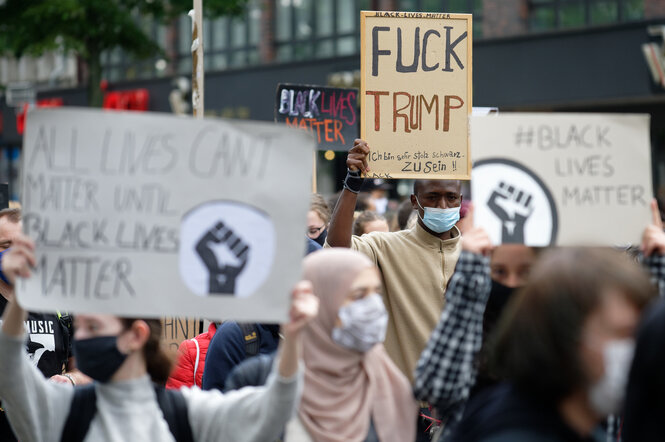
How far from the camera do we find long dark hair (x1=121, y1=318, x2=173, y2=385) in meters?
2.88

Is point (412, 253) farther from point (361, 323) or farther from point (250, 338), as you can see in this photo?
point (361, 323)

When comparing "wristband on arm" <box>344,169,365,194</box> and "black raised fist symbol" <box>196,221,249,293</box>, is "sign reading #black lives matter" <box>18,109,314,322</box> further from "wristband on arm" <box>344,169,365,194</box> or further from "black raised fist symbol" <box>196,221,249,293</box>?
"wristband on arm" <box>344,169,365,194</box>

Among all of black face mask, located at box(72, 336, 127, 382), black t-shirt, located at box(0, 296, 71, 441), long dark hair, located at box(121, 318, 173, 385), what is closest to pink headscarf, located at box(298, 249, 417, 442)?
long dark hair, located at box(121, 318, 173, 385)

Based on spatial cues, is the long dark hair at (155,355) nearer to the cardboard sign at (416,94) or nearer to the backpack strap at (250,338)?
the backpack strap at (250,338)

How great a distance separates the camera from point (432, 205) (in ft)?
14.1

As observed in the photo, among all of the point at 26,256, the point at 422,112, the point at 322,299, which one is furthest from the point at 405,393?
the point at 422,112

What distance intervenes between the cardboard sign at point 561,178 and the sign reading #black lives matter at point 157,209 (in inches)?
24.6

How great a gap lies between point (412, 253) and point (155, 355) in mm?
1693

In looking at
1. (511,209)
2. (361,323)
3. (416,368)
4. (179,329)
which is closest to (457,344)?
(416,368)

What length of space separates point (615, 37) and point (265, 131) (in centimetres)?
1410

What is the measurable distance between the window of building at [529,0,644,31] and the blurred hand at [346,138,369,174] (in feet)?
41.0

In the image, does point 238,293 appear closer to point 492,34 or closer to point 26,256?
point 26,256

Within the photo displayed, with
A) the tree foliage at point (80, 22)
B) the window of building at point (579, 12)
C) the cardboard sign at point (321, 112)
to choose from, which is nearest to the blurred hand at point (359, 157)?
the cardboard sign at point (321, 112)

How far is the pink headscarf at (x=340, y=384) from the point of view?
9.15 ft
